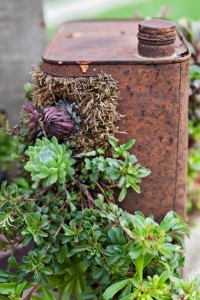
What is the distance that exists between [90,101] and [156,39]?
27 cm

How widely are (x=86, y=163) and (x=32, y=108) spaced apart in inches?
10.9

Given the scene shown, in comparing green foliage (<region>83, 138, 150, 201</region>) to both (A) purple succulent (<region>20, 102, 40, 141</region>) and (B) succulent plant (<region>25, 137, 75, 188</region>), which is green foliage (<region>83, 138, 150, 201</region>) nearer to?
(B) succulent plant (<region>25, 137, 75, 188</region>)

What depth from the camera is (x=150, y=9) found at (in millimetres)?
5375

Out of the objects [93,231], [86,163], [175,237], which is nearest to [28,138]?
[86,163]

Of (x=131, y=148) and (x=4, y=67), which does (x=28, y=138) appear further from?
(x=4, y=67)

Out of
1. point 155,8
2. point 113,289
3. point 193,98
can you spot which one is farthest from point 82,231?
point 155,8

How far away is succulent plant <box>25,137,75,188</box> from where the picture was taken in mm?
1396

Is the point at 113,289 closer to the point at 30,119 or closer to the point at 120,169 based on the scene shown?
the point at 120,169

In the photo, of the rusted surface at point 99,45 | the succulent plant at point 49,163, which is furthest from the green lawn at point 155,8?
the succulent plant at point 49,163

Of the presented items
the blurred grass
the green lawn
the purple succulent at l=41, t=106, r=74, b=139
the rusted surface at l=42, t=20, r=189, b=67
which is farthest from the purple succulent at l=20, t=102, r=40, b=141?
the green lawn

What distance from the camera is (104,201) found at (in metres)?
1.58

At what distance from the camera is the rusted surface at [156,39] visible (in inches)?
57.1

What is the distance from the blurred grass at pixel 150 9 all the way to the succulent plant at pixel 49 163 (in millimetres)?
3697

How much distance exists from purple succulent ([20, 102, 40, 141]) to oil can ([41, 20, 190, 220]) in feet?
0.48
